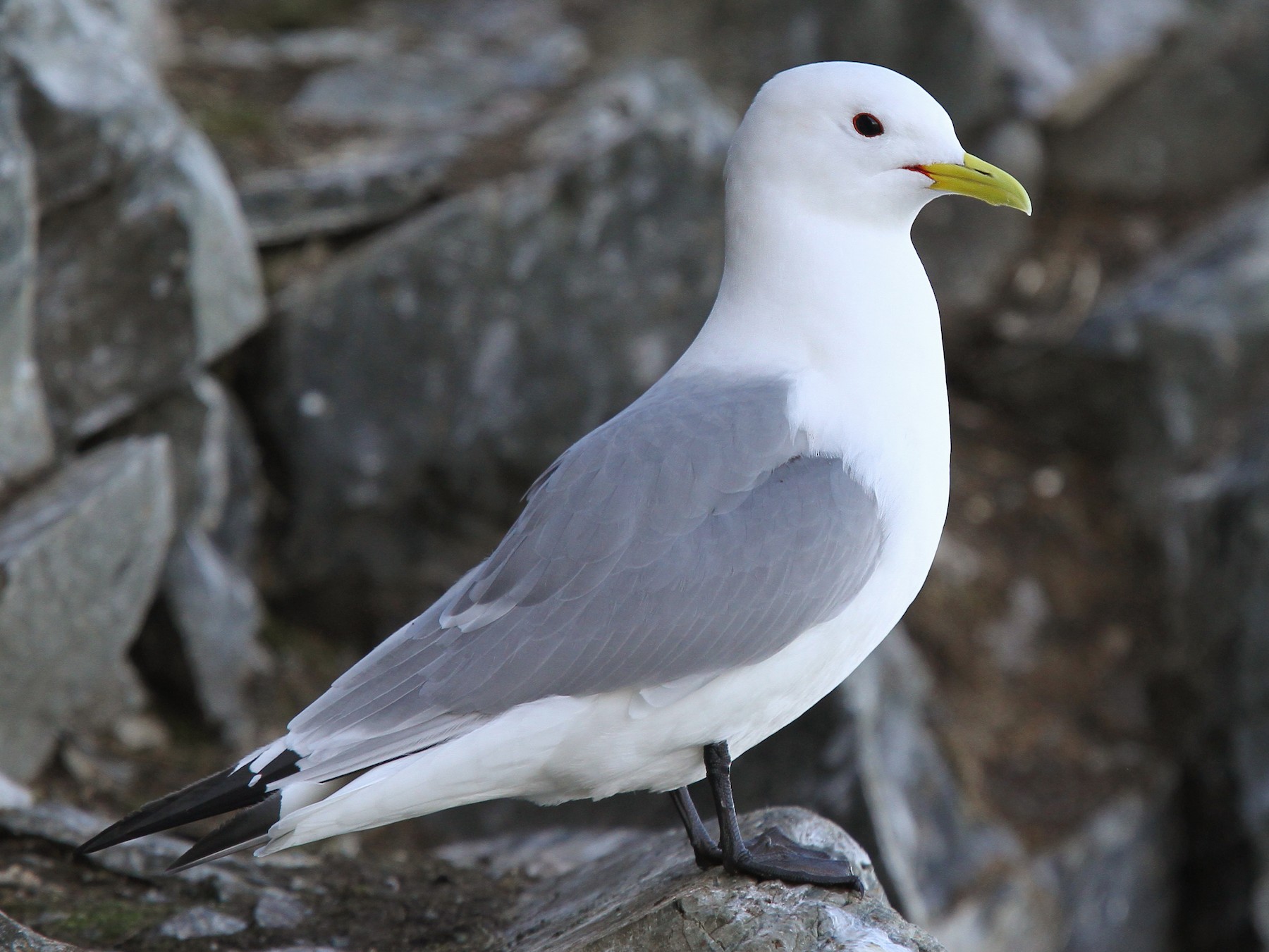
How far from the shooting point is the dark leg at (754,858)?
2.69m

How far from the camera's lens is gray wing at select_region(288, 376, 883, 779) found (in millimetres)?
2508

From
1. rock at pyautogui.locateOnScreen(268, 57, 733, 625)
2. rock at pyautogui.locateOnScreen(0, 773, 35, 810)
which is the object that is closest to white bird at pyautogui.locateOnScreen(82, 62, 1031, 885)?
rock at pyautogui.locateOnScreen(0, 773, 35, 810)

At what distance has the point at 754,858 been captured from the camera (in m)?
2.78

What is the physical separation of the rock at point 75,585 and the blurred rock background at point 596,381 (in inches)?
0.5

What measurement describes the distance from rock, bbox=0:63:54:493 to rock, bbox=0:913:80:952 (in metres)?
1.98

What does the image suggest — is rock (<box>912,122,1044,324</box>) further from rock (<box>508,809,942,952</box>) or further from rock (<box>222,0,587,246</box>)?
rock (<box>508,809,942,952</box>)

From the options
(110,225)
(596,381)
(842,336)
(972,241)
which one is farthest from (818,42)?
(842,336)

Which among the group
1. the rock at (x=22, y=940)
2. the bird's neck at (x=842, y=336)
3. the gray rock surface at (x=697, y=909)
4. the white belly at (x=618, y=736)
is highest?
the bird's neck at (x=842, y=336)

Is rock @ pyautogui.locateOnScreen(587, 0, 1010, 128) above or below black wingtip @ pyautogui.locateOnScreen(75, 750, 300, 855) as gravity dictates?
below

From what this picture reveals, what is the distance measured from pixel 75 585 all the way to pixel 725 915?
235 cm

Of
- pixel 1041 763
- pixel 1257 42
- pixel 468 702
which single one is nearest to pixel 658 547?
pixel 468 702

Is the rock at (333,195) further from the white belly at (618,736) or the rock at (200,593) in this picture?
the white belly at (618,736)

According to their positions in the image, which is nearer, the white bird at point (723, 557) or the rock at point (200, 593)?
the white bird at point (723, 557)

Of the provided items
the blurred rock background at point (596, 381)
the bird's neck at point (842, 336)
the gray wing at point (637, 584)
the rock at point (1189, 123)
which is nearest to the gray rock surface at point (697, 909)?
the gray wing at point (637, 584)
